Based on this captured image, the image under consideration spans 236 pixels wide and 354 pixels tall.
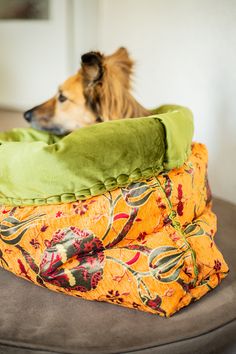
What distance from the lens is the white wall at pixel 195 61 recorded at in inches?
53.6

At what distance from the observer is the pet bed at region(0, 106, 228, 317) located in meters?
0.68

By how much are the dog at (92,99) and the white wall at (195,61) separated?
0.96ft

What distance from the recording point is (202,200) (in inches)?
37.4

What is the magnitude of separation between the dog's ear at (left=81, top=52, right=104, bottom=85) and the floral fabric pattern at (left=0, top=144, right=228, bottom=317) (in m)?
0.56

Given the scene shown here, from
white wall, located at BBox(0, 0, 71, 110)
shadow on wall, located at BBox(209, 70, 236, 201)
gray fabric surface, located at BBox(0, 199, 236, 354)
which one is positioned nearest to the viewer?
gray fabric surface, located at BBox(0, 199, 236, 354)

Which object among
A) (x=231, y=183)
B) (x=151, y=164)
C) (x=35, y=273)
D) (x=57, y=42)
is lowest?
(x=231, y=183)

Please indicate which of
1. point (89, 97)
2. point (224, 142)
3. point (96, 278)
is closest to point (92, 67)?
point (89, 97)

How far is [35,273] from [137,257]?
0.22 m

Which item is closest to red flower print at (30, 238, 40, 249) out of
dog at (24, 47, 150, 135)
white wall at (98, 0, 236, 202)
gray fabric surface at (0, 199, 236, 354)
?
gray fabric surface at (0, 199, 236, 354)

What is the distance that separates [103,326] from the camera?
0.65 metres

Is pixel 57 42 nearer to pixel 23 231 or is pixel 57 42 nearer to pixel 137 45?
pixel 137 45

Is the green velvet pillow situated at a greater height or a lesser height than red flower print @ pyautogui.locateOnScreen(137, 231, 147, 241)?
greater

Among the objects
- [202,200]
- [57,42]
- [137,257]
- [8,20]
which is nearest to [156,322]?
[137,257]

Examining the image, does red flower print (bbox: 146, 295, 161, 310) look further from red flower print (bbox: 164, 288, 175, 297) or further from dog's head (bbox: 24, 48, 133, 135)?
dog's head (bbox: 24, 48, 133, 135)
